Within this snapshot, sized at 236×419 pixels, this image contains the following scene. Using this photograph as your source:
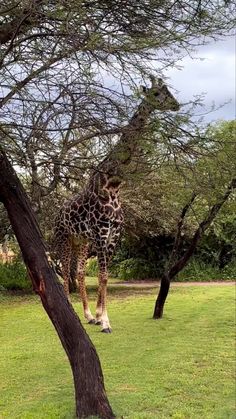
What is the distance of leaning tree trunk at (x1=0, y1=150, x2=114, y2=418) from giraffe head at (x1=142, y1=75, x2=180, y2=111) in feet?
4.71

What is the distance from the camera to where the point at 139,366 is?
780 cm

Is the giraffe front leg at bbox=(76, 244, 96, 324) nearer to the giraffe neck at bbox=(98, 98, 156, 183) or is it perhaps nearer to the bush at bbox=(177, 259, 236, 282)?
the giraffe neck at bbox=(98, 98, 156, 183)

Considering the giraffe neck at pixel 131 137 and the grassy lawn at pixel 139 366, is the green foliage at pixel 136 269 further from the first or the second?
the giraffe neck at pixel 131 137

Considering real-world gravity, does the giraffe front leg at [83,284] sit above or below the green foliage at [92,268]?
below

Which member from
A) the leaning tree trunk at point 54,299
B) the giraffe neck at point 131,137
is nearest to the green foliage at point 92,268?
the leaning tree trunk at point 54,299

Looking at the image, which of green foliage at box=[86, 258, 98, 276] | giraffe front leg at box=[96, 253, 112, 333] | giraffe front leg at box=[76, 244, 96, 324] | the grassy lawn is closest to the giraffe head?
the grassy lawn

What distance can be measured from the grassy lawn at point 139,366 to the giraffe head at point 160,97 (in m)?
2.78

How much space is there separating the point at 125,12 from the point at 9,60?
1037 mm

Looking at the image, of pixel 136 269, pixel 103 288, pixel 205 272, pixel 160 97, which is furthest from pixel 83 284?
pixel 136 269

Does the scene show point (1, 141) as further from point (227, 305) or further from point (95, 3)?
point (227, 305)

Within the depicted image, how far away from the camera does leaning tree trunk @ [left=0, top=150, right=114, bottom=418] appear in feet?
18.7

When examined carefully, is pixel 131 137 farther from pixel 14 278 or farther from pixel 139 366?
pixel 14 278

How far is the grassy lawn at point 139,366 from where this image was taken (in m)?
6.13

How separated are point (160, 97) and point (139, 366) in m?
3.75
